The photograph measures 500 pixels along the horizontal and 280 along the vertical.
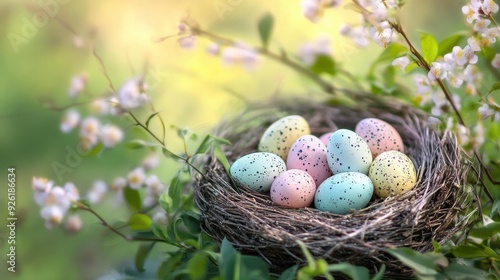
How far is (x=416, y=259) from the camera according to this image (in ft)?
2.70

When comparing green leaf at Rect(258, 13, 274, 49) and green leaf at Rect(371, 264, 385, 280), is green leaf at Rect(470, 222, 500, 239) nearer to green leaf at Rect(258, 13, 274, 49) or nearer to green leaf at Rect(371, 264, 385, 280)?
green leaf at Rect(371, 264, 385, 280)

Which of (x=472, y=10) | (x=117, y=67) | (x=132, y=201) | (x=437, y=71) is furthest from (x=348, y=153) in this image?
(x=117, y=67)

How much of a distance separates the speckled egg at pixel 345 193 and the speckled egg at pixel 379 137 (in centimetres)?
12

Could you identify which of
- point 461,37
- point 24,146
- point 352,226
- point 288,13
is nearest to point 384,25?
point 461,37

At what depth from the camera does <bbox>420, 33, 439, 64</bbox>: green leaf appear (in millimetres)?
1003

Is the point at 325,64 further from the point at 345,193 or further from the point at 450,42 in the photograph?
the point at 345,193

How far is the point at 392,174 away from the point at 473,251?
0.19m

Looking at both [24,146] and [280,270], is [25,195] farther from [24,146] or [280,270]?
[280,270]

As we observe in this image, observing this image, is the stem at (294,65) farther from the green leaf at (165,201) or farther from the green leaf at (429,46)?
the green leaf at (165,201)

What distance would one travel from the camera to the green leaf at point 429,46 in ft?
3.29

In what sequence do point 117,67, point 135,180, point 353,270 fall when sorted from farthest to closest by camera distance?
point 117,67
point 135,180
point 353,270

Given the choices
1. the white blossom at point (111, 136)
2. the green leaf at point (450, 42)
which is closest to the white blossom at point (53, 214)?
the white blossom at point (111, 136)

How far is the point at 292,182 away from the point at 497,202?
14.5 inches

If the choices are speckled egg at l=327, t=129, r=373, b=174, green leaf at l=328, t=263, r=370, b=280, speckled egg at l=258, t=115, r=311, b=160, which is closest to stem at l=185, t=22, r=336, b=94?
speckled egg at l=258, t=115, r=311, b=160
